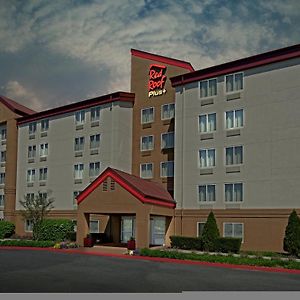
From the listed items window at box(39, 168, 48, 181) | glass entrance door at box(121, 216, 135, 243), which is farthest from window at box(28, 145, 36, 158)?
glass entrance door at box(121, 216, 135, 243)

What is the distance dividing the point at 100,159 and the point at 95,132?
264cm

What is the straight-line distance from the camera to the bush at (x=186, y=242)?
103 feet

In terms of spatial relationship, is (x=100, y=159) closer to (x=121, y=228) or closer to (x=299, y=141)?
(x=121, y=228)

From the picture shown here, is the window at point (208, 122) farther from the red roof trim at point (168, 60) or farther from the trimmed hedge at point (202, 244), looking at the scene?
the trimmed hedge at point (202, 244)

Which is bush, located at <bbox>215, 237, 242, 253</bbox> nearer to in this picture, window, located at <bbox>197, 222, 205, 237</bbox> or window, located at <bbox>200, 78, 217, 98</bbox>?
window, located at <bbox>197, 222, 205, 237</bbox>

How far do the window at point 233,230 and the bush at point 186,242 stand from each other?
2.49 metres

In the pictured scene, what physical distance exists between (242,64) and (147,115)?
410 inches

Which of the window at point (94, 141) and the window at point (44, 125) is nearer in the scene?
the window at point (94, 141)

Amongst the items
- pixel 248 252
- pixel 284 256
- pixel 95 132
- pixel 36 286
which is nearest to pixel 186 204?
pixel 248 252

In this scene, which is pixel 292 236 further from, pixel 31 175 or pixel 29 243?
pixel 31 175


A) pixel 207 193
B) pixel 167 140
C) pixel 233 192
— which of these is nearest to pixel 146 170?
pixel 167 140

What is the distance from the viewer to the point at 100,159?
42.0m

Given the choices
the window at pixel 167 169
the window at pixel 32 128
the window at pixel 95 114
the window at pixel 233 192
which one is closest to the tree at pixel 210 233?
the window at pixel 233 192

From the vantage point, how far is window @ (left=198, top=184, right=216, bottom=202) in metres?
34.0
